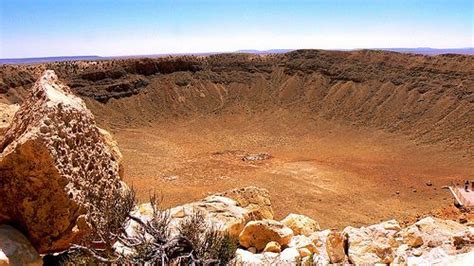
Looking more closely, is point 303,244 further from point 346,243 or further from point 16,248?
point 16,248

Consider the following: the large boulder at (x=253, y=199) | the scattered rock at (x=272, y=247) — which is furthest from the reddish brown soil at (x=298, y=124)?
the scattered rock at (x=272, y=247)

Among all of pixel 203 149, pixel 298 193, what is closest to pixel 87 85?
pixel 203 149

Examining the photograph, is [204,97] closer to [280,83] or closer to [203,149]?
[280,83]

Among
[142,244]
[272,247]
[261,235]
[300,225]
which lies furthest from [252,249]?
[142,244]

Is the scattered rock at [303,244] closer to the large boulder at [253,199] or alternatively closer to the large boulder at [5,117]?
the large boulder at [253,199]

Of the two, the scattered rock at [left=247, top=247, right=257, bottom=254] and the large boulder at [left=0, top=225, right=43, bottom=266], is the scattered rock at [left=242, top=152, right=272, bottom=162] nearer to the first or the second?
the scattered rock at [left=247, top=247, right=257, bottom=254]

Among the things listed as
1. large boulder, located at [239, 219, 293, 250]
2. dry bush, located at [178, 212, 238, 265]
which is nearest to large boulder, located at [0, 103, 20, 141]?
dry bush, located at [178, 212, 238, 265]
